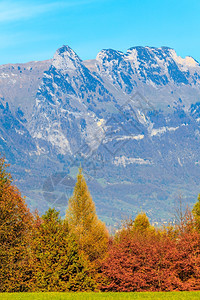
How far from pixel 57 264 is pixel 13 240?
5129 mm

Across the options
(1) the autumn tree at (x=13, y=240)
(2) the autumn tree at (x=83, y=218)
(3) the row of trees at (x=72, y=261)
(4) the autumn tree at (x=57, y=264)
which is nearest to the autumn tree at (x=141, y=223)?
(2) the autumn tree at (x=83, y=218)

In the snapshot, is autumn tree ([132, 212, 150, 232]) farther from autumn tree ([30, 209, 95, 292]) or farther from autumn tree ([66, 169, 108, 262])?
autumn tree ([30, 209, 95, 292])

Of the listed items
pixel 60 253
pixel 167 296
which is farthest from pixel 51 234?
pixel 167 296

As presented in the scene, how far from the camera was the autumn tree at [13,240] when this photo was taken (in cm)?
4800

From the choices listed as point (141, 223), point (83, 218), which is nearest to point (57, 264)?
point (83, 218)

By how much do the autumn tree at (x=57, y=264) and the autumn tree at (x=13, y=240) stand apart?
3.91ft

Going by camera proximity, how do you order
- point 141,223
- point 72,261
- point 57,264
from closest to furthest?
point 57,264 → point 72,261 → point 141,223

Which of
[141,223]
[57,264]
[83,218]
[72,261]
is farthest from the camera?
[141,223]

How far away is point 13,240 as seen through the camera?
49.0 metres

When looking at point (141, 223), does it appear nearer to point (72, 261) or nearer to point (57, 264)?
point (72, 261)

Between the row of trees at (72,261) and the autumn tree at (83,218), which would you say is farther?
the autumn tree at (83,218)

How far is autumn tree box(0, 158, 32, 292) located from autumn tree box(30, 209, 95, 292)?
1.19 meters

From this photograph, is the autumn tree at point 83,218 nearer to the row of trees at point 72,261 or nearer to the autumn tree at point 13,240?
the row of trees at point 72,261

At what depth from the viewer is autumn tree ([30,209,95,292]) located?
49.6m
